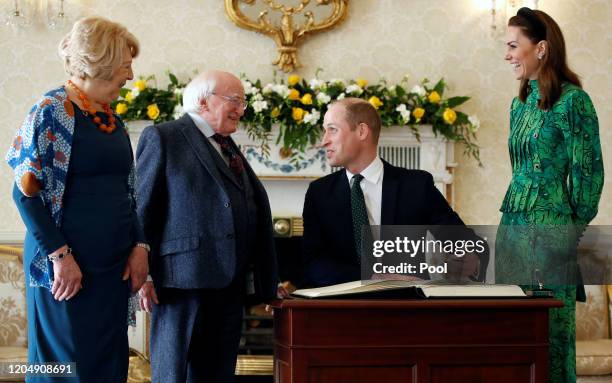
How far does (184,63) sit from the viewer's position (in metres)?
4.85

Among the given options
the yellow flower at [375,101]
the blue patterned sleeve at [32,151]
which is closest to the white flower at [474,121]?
the yellow flower at [375,101]

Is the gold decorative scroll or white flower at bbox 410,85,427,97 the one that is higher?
the gold decorative scroll

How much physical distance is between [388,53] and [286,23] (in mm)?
605

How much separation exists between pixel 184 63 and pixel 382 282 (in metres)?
2.93

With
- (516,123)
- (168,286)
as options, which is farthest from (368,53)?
(168,286)

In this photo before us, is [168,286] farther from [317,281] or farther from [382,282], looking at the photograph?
[382,282]

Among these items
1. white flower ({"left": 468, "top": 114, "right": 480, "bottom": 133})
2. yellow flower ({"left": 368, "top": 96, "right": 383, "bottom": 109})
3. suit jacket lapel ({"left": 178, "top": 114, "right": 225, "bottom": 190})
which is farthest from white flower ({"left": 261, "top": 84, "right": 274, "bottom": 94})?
suit jacket lapel ({"left": 178, "top": 114, "right": 225, "bottom": 190})

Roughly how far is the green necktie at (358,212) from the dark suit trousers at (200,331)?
41 cm

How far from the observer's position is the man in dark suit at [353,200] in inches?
113

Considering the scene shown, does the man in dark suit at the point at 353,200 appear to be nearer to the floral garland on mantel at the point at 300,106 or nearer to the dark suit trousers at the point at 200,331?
the dark suit trousers at the point at 200,331

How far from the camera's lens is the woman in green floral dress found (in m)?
2.53

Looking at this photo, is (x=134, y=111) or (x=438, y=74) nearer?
(x=134, y=111)

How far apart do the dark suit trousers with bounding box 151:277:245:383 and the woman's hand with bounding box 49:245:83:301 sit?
504mm

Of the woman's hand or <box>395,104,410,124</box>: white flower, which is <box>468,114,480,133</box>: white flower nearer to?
<box>395,104,410,124</box>: white flower
